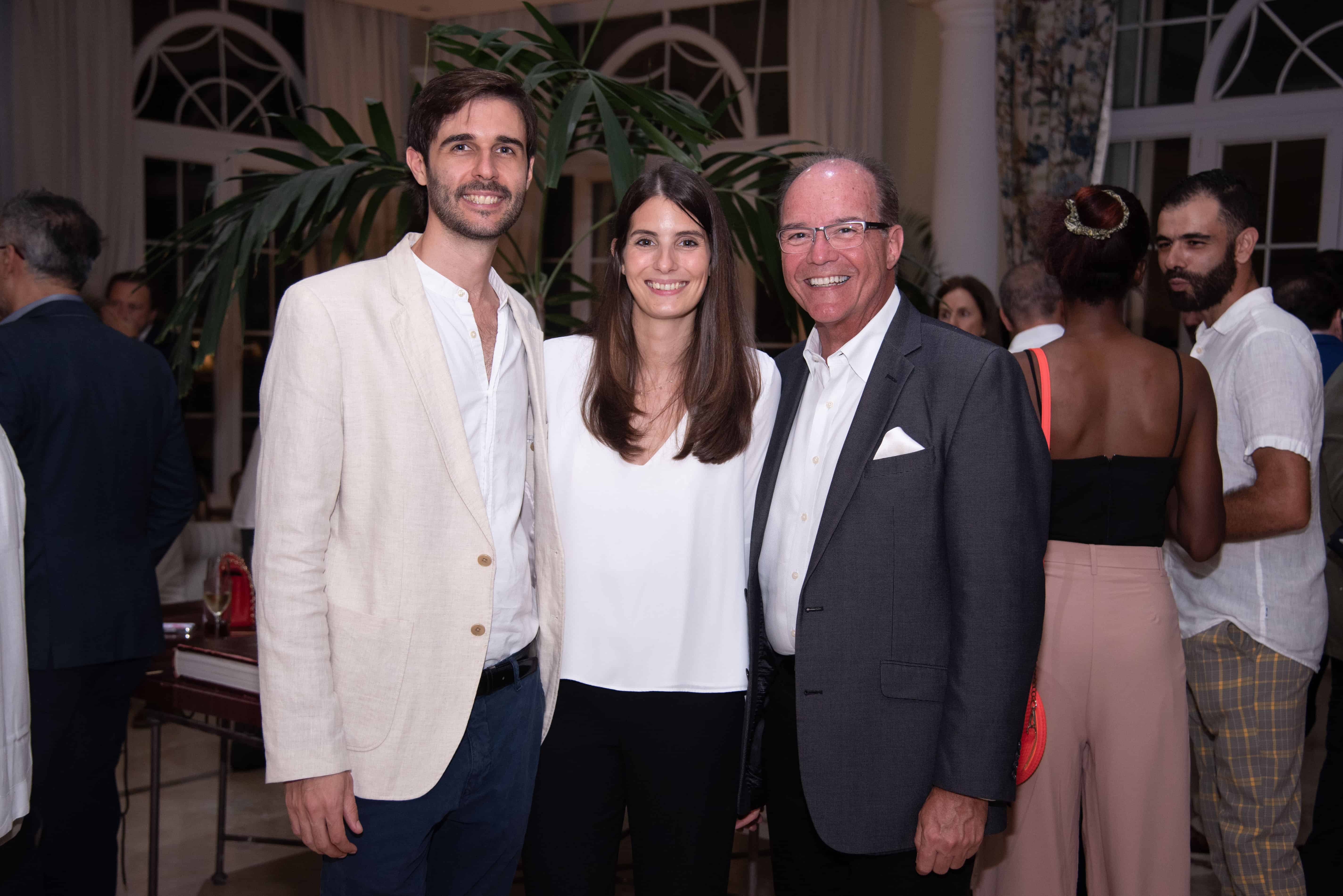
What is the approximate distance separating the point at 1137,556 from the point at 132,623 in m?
2.17

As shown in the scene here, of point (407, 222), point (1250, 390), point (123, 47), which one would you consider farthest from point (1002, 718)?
point (123, 47)

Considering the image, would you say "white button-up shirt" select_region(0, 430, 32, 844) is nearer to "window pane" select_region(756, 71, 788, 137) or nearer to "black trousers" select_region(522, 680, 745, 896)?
"black trousers" select_region(522, 680, 745, 896)

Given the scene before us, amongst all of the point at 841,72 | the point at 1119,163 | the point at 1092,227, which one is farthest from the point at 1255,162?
the point at 1092,227

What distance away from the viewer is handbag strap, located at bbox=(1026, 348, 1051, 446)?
2064 millimetres

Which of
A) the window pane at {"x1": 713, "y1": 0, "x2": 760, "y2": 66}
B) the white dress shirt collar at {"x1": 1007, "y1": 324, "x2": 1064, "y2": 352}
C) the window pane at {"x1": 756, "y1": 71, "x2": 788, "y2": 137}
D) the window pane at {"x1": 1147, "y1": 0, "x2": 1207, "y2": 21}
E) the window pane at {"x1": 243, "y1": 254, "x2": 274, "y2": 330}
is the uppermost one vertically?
the window pane at {"x1": 713, "y1": 0, "x2": 760, "y2": 66}

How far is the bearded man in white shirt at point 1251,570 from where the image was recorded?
7.40 ft

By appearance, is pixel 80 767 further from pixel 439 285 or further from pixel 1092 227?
pixel 1092 227

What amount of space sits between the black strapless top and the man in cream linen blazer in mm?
971

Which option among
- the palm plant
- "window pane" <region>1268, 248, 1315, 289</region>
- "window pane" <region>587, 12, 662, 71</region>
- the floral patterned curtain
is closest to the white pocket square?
the palm plant

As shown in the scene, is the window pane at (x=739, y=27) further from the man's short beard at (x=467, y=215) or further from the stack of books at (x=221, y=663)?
the man's short beard at (x=467, y=215)

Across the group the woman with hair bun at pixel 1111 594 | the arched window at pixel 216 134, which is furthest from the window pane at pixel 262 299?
the woman with hair bun at pixel 1111 594

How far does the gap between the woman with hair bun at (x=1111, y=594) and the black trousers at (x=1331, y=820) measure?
0.88 m

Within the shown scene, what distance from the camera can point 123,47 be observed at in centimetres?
576

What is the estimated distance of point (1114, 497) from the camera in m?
2.02
